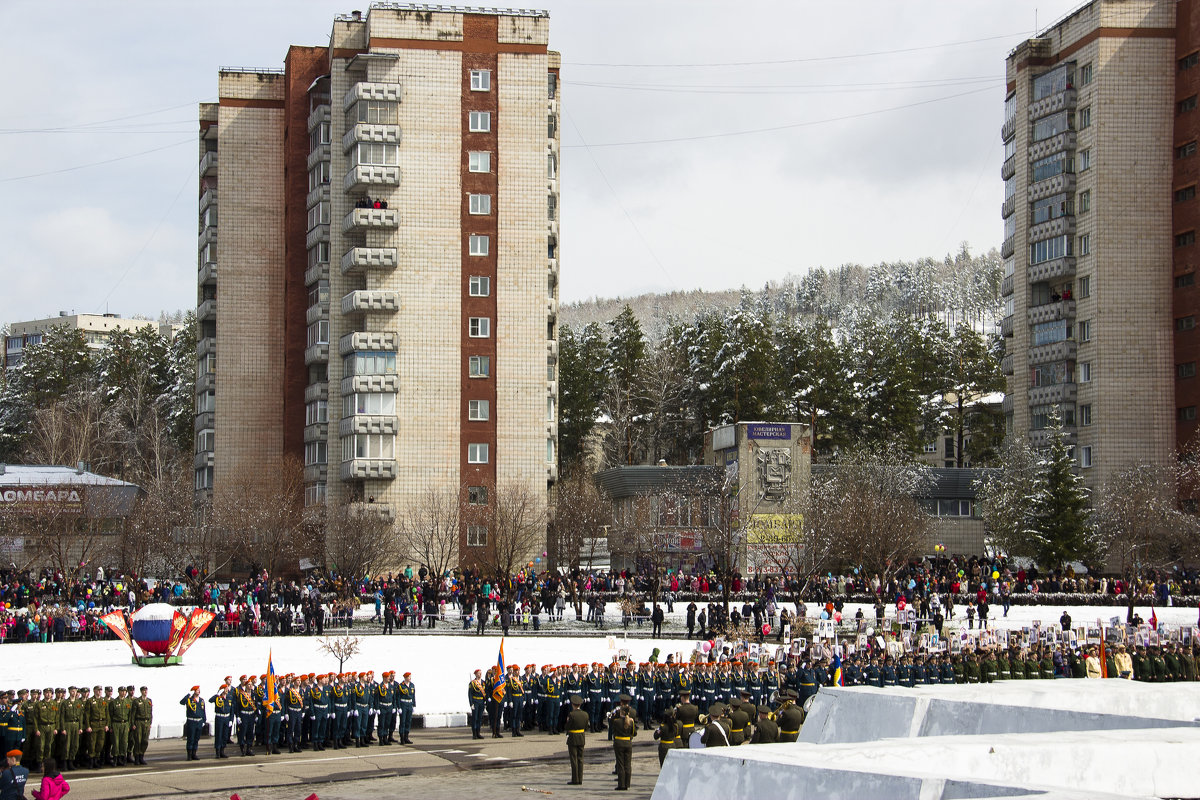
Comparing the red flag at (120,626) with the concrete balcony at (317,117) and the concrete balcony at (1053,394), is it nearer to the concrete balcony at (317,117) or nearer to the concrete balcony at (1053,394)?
the concrete balcony at (317,117)

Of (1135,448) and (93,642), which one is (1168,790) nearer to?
(93,642)

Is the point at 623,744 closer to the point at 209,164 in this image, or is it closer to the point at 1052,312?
the point at 1052,312

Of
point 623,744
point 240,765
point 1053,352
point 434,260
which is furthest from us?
point 1053,352

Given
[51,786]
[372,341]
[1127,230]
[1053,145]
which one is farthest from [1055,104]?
[51,786]

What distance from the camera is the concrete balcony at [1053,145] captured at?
263 feet

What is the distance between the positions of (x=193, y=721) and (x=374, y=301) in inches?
1920

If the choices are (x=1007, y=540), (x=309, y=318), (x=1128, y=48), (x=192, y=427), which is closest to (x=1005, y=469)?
(x=1007, y=540)

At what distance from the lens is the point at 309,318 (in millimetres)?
79875

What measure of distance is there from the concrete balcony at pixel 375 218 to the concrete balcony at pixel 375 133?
3719 millimetres

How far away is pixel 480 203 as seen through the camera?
75312mm

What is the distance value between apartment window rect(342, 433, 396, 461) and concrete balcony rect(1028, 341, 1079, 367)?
3779 cm

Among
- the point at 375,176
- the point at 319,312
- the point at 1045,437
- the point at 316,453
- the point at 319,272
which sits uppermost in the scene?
the point at 375,176

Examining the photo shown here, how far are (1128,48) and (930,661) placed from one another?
179ft

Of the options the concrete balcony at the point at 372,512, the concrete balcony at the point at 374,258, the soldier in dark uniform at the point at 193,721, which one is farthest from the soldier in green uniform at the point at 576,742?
the concrete balcony at the point at 374,258
